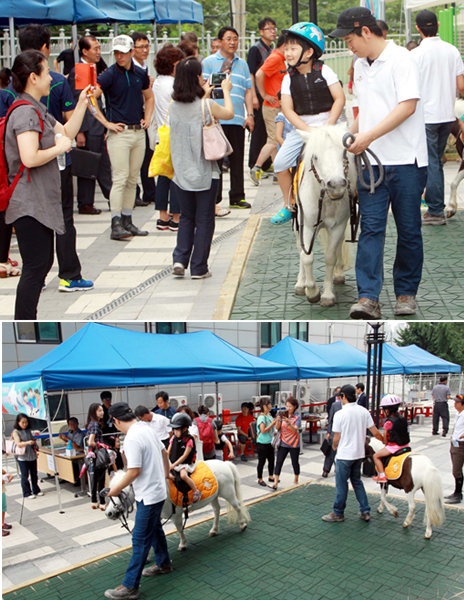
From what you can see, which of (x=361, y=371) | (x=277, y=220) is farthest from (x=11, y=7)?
(x=361, y=371)

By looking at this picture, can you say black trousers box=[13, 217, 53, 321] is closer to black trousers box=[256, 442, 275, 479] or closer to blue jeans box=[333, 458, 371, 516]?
blue jeans box=[333, 458, 371, 516]

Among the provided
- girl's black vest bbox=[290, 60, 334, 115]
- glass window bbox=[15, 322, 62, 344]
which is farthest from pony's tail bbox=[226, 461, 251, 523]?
glass window bbox=[15, 322, 62, 344]

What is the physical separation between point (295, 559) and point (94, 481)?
3.28 metres

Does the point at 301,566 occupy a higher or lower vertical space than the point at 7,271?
lower

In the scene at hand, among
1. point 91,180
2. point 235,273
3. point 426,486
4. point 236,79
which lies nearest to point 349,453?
point 426,486

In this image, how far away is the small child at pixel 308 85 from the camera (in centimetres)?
590

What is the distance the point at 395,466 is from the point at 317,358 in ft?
17.9

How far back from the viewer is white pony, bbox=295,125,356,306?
5.25 m

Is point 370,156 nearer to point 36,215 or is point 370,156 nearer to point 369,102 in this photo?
point 369,102

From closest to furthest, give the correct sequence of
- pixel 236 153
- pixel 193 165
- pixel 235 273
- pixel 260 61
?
pixel 193 165 < pixel 235 273 < pixel 236 153 < pixel 260 61

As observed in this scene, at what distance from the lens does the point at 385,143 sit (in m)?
5.13

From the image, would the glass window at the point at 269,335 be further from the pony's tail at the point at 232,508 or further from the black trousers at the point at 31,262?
the black trousers at the point at 31,262

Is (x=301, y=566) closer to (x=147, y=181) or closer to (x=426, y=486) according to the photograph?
(x=426, y=486)

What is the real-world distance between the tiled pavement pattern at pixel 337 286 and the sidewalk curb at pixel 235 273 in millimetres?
69
